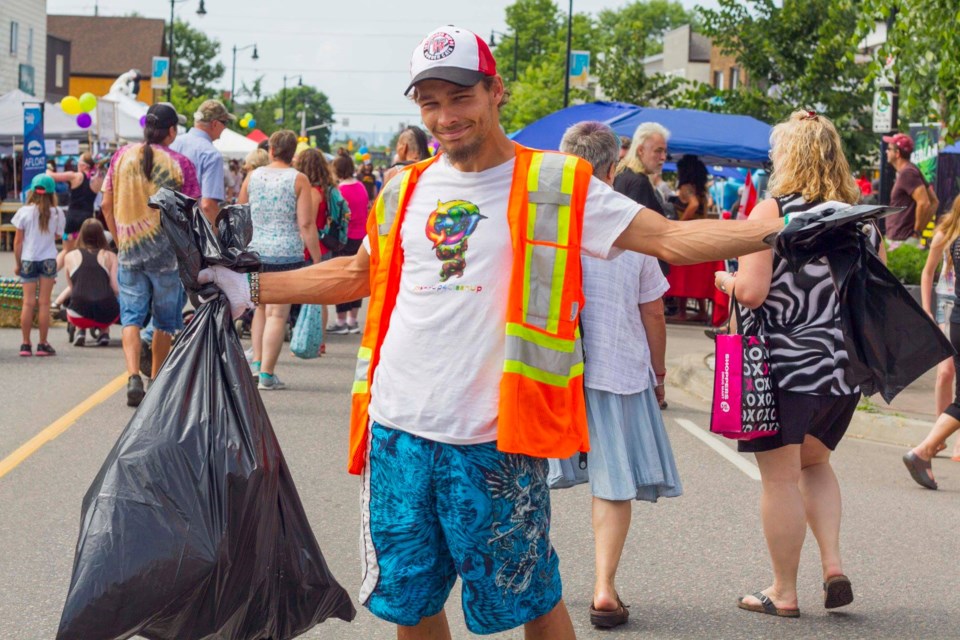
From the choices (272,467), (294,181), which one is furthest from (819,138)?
(294,181)

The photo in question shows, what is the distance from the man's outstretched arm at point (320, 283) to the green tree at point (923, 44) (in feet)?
28.0

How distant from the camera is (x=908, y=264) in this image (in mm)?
14477

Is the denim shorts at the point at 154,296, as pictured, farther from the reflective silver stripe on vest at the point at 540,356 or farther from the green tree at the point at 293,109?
the green tree at the point at 293,109

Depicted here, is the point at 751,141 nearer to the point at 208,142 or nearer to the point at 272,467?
the point at 208,142

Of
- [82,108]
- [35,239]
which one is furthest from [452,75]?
[82,108]

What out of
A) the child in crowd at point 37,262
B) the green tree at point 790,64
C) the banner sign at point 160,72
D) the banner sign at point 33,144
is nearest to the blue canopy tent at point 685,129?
the green tree at point 790,64

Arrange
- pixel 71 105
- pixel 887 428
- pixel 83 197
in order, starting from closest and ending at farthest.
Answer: pixel 887 428
pixel 83 197
pixel 71 105

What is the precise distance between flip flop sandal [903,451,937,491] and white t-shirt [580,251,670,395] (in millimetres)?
3240

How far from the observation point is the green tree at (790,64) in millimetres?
21797

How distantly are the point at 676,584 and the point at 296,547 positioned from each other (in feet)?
7.21

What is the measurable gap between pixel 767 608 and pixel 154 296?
209 inches

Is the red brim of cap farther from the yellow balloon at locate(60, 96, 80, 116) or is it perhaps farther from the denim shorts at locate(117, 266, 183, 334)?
the yellow balloon at locate(60, 96, 80, 116)

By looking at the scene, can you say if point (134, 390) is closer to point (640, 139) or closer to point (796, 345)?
point (640, 139)

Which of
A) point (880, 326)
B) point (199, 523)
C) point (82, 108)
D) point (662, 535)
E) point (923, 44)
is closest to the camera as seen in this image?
point (199, 523)
